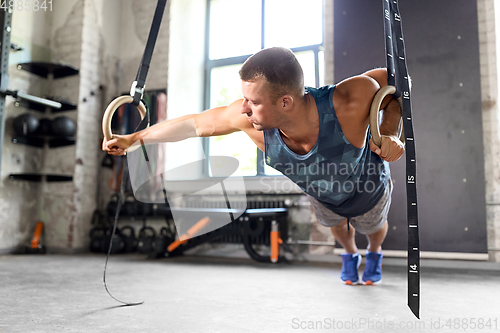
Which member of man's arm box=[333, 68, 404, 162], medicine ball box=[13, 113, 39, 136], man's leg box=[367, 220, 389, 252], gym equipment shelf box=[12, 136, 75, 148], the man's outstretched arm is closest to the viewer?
man's arm box=[333, 68, 404, 162]

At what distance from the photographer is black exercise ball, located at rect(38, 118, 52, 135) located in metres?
4.86

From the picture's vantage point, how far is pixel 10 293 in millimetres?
2318

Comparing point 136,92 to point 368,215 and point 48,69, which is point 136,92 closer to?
point 368,215

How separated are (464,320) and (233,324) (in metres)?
1.09

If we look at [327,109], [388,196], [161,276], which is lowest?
[161,276]

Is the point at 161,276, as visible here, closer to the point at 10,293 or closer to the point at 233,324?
the point at 10,293

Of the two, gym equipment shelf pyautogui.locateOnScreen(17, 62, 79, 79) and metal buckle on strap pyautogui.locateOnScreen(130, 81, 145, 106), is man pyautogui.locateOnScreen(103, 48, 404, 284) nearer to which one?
metal buckle on strap pyautogui.locateOnScreen(130, 81, 145, 106)

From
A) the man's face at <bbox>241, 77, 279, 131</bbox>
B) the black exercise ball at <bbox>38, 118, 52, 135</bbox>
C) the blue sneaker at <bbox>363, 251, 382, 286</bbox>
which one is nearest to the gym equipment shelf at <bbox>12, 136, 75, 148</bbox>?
the black exercise ball at <bbox>38, 118, 52, 135</bbox>

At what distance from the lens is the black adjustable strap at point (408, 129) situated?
1.28 metres

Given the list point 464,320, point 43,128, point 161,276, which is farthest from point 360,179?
point 43,128

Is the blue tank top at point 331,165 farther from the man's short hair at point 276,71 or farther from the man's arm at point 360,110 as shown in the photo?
the man's short hair at point 276,71

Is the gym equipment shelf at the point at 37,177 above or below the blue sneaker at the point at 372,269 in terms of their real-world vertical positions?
above

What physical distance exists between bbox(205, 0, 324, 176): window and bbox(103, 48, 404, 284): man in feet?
8.86

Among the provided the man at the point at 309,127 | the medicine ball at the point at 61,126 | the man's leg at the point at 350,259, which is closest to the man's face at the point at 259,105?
the man at the point at 309,127
